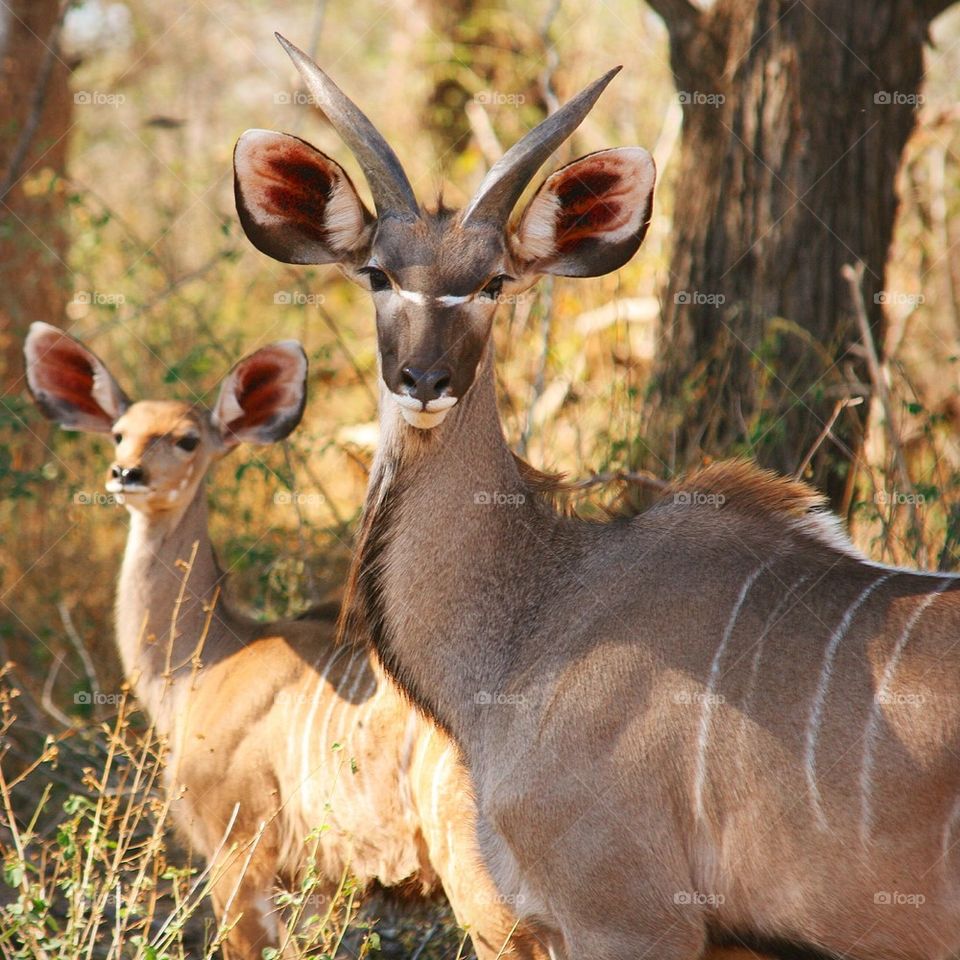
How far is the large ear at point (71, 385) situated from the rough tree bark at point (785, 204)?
206 cm

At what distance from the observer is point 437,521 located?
320 cm

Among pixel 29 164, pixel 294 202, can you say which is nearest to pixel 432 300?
pixel 294 202

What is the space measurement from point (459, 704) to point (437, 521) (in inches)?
17.1

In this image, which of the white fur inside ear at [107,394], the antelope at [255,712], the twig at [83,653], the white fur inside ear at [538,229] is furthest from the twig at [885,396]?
the twig at [83,653]

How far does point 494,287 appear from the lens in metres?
3.19

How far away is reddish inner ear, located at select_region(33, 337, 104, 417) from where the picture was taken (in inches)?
180

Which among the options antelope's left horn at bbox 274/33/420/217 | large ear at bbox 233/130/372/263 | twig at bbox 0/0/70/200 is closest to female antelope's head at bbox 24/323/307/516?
large ear at bbox 233/130/372/263

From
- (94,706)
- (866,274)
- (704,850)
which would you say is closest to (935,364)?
(866,274)

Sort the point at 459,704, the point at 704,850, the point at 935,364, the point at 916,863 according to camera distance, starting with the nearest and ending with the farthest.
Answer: the point at 916,863 < the point at 704,850 < the point at 459,704 < the point at 935,364

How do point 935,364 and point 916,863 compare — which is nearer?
point 916,863

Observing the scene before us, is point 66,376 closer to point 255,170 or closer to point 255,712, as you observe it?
point 255,712

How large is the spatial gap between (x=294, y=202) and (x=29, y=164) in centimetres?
429

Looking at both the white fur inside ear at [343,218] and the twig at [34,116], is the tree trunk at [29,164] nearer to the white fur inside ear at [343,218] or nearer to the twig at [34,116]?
the twig at [34,116]

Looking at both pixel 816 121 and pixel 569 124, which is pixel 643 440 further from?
pixel 569 124
